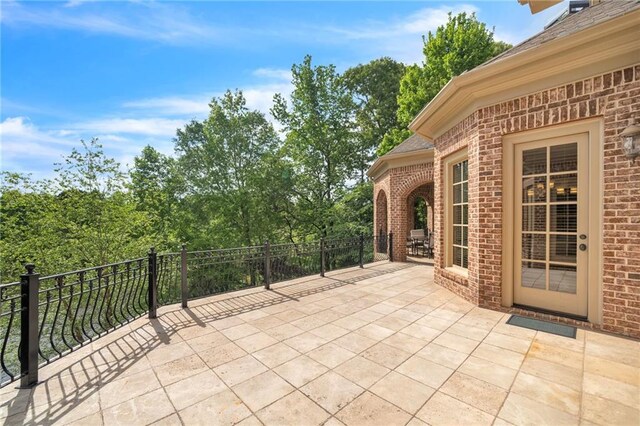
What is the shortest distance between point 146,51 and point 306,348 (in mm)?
6159

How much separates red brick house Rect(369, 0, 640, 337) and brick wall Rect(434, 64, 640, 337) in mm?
11

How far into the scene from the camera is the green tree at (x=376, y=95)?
18406 millimetres

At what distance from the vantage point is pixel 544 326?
333 centimetres

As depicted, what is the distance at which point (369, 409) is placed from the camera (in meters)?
1.90

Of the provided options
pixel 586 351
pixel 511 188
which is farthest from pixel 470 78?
pixel 586 351

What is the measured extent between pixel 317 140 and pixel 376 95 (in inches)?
281

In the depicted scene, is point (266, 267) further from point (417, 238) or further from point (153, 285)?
point (417, 238)

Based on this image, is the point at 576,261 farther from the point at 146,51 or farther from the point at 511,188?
the point at 146,51

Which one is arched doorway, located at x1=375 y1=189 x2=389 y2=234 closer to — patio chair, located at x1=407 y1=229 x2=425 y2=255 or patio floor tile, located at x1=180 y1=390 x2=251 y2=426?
patio chair, located at x1=407 y1=229 x2=425 y2=255

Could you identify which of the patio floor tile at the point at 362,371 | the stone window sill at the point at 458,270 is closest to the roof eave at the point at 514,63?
the stone window sill at the point at 458,270

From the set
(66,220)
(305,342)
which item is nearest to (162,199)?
(66,220)

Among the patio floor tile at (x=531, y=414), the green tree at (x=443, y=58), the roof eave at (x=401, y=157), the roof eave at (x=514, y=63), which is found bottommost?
the patio floor tile at (x=531, y=414)

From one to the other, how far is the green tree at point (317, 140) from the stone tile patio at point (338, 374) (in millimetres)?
11676

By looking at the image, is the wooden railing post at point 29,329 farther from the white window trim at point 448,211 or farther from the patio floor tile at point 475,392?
the white window trim at point 448,211
